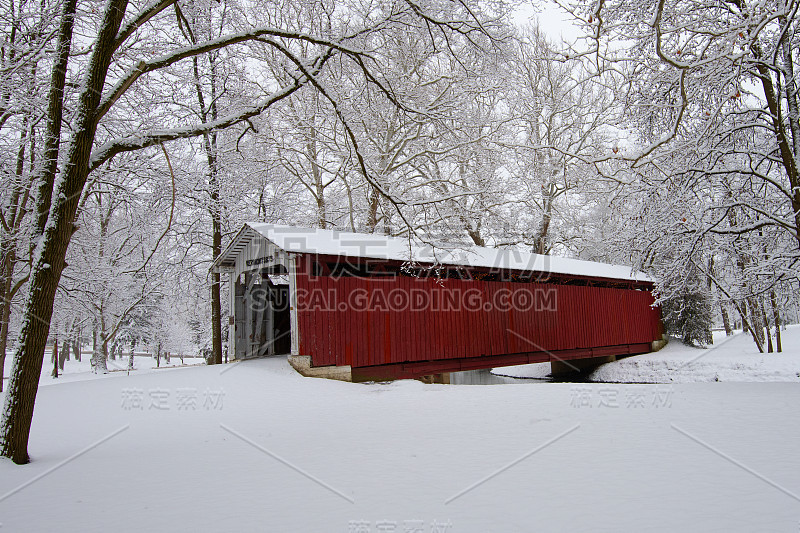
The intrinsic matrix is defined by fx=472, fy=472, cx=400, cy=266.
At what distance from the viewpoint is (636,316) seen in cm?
1714

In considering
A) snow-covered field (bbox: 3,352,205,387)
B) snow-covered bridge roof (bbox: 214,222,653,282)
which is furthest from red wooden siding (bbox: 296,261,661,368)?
snow-covered field (bbox: 3,352,205,387)

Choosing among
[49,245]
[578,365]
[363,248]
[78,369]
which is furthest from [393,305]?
[78,369]

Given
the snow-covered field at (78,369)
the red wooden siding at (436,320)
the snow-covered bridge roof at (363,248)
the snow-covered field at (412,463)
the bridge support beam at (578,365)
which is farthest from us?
the bridge support beam at (578,365)

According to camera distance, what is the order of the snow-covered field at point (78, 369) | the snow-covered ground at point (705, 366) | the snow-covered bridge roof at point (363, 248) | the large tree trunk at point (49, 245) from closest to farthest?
the large tree trunk at point (49, 245)
the snow-covered bridge roof at point (363, 248)
the snow-covered ground at point (705, 366)
the snow-covered field at point (78, 369)

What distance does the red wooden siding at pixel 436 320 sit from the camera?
30.8 feet

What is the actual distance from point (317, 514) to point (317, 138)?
1543cm

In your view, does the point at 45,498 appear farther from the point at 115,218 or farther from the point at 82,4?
the point at 115,218

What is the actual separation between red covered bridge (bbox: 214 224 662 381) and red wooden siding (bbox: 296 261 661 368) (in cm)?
2

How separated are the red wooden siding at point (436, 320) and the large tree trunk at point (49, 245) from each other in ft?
16.1

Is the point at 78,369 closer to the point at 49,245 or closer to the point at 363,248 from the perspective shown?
the point at 363,248

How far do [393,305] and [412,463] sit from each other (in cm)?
625

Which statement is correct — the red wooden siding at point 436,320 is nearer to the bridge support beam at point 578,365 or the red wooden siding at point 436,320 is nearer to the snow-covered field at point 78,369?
the bridge support beam at point 578,365

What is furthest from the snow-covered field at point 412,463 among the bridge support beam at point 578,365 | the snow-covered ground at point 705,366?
the bridge support beam at point 578,365

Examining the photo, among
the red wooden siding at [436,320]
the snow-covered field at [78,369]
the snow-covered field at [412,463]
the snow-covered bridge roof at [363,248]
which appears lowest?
the snow-covered field at [78,369]
